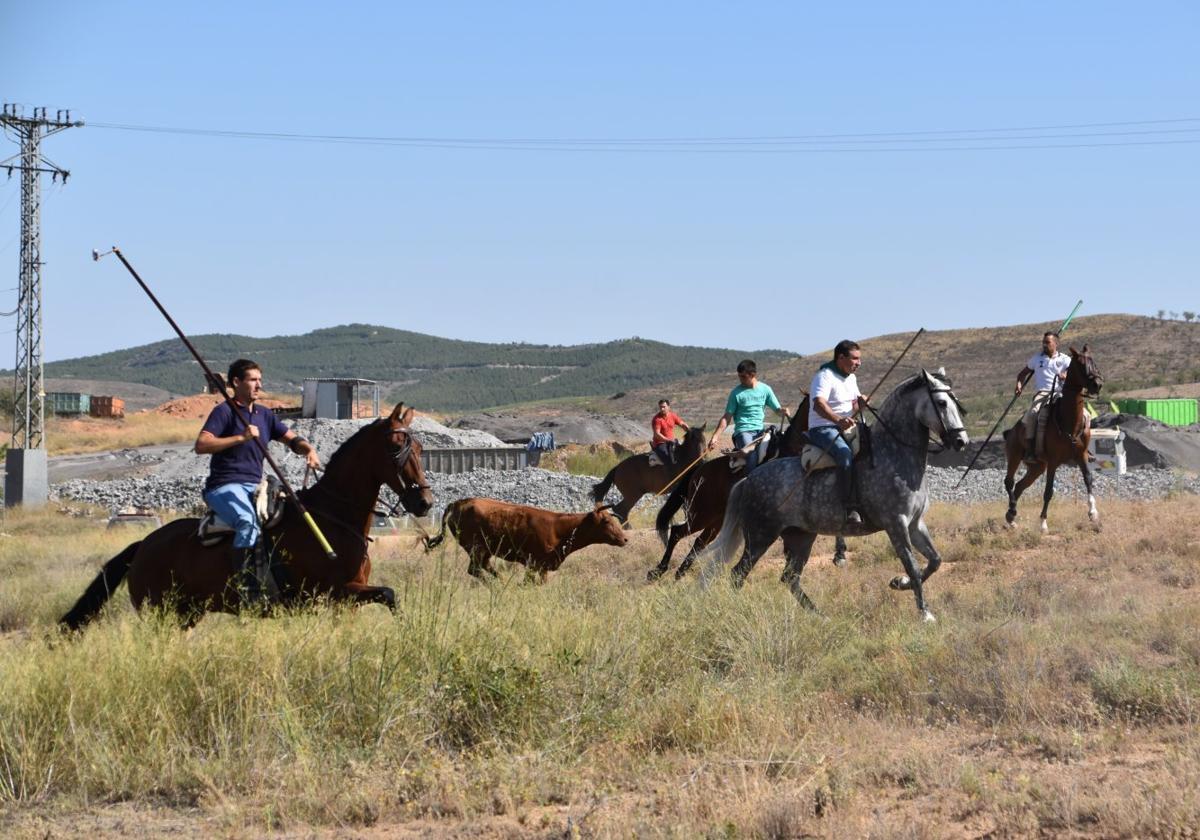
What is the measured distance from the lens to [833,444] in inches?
488

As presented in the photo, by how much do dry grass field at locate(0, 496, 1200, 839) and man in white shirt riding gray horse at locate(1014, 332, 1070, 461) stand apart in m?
8.72

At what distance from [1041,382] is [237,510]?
1268 cm

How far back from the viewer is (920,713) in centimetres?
861

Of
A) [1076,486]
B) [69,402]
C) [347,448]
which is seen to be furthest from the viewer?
[69,402]

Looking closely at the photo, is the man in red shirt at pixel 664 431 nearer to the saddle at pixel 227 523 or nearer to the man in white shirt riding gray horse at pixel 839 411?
the man in white shirt riding gray horse at pixel 839 411

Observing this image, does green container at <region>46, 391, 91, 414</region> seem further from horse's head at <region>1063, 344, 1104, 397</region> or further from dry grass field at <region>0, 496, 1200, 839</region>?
dry grass field at <region>0, 496, 1200, 839</region>

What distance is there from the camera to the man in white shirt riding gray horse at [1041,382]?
1886 cm

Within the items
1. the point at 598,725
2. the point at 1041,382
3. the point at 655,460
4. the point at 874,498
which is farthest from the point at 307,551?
the point at 1041,382

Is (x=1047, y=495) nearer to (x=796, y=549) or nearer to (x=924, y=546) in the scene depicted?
(x=796, y=549)

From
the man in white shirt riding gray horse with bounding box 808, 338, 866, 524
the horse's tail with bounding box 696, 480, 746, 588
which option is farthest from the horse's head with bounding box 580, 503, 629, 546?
the man in white shirt riding gray horse with bounding box 808, 338, 866, 524

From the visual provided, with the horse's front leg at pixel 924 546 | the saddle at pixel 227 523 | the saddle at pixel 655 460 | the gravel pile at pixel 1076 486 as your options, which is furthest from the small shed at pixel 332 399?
the saddle at pixel 227 523

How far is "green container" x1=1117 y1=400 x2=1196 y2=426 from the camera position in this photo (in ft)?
178

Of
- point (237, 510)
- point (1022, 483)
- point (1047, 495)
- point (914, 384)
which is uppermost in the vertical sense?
point (914, 384)

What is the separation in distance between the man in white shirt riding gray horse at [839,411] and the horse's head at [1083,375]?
608 centimetres
